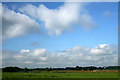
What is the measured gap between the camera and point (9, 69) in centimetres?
7319

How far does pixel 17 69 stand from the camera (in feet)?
252

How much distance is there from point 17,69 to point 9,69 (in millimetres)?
4390
